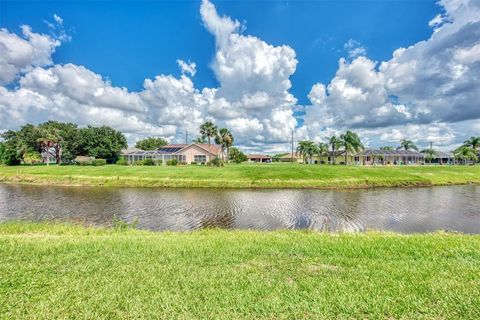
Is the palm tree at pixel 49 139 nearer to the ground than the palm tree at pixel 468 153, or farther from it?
farther from it

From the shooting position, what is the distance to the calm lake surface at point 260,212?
17219mm

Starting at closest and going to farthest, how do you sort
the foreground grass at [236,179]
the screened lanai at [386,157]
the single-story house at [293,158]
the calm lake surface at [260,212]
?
the calm lake surface at [260,212]
the foreground grass at [236,179]
the screened lanai at [386,157]
the single-story house at [293,158]

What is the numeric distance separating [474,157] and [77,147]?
129 metres

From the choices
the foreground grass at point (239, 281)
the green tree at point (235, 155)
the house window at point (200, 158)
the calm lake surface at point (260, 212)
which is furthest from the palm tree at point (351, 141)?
the foreground grass at point (239, 281)

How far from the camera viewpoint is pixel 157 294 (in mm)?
4859

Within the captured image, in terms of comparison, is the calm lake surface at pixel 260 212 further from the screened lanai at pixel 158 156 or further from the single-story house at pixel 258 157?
the single-story house at pixel 258 157

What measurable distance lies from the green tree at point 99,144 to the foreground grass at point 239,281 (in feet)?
252

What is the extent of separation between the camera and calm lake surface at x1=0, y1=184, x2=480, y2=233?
17.2 m

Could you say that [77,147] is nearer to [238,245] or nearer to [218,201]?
[218,201]

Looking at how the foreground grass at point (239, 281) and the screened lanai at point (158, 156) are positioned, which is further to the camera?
the screened lanai at point (158, 156)

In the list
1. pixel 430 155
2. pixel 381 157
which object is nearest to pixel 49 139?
pixel 381 157

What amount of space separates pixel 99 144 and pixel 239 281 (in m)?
83.3

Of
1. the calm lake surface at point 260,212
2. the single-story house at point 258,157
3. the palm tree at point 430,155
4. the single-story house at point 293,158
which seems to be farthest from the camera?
the single-story house at point 258,157

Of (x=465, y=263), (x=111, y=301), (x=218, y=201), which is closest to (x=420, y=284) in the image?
(x=465, y=263)
